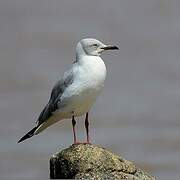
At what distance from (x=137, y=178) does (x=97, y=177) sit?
31 centimetres

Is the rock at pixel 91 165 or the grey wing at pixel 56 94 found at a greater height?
the grey wing at pixel 56 94

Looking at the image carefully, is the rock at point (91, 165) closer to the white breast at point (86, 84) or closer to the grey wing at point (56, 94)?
the white breast at point (86, 84)

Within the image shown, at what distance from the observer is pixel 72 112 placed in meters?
6.75

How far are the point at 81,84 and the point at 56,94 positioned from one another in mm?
332

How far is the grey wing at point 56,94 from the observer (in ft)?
22.1

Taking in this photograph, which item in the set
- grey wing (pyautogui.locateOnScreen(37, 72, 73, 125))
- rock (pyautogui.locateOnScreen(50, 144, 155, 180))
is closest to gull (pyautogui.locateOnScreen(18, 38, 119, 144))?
grey wing (pyautogui.locateOnScreen(37, 72, 73, 125))

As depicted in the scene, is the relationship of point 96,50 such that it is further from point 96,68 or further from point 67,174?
point 67,174

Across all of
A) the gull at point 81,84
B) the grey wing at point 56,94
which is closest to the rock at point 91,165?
the gull at point 81,84

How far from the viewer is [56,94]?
688cm

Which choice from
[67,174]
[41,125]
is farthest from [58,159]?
[41,125]

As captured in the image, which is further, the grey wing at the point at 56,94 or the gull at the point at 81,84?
the grey wing at the point at 56,94

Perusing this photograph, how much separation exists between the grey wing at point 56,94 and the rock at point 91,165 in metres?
0.48

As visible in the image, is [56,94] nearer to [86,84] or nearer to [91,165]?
[86,84]

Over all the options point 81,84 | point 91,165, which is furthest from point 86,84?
point 91,165
